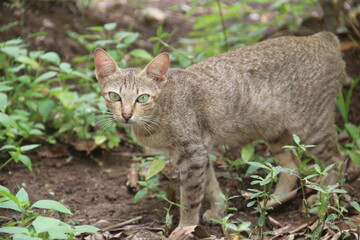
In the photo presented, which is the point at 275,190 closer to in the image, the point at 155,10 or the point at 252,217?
the point at 252,217

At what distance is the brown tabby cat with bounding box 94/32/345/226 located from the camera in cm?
485

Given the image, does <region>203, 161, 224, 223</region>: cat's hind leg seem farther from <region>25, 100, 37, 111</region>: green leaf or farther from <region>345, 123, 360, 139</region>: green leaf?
<region>25, 100, 37, 111</region>: green leaf

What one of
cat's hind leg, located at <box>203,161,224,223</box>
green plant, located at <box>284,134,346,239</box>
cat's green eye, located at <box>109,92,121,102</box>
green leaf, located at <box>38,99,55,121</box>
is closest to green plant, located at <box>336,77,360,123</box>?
cat's hind leg, located at <box>203,161,224,223</box>

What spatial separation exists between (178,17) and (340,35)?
4422 millimetres

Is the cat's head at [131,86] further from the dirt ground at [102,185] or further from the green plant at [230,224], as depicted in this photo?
the green plant at [230,224]

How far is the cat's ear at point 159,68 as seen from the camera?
186 inches

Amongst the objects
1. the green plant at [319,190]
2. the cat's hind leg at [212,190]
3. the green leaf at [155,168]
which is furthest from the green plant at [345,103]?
the green leaf at [155,168]

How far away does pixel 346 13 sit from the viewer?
7.51 meters

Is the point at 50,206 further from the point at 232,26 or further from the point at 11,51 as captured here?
the point at 232,26

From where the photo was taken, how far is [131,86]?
4.68m

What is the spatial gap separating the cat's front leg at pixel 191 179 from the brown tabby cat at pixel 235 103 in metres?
0.01

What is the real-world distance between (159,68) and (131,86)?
340 millimetres

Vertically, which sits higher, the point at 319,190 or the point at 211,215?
the point at 319,190

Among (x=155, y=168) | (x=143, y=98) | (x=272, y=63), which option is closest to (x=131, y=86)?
(x=143, y=98)
